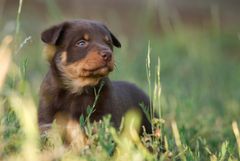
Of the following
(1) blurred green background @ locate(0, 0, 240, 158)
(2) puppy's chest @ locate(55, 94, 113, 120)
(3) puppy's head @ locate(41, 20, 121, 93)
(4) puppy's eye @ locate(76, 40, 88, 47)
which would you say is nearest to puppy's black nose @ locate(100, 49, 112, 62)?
(3) puppy's head @ locate(41, 20, 121, 93)

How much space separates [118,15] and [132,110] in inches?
456

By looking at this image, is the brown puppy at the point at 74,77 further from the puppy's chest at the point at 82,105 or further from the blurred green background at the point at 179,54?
the blurred green background at the point at 179,54

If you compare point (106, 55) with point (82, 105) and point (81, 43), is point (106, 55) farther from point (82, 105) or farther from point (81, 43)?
point (82, 105)

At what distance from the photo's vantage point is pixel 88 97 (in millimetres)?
6285

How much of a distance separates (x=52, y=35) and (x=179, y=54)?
6935mm

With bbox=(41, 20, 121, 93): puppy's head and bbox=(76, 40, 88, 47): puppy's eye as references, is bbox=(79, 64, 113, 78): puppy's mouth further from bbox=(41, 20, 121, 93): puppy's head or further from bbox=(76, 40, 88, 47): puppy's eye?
bbox=(76, 40, 88, 47): puppy's eye

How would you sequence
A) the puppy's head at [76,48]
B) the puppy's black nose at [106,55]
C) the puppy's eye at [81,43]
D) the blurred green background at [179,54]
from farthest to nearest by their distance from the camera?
1. the blurred green background at [179,54]
2. the puppy's eye at [81,43]
3. the puppy's head at [76,48]
4. the puppy's black nose at [106,55]

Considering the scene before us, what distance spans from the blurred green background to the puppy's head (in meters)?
0.38

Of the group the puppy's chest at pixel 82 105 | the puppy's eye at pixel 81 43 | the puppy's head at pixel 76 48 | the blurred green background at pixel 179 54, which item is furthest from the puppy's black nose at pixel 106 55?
the blurred green background at pixel 179 54

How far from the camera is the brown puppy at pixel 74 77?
6.14 m

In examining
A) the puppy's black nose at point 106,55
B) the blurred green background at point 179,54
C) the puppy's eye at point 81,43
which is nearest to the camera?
the puppy's black nose at point 106,55

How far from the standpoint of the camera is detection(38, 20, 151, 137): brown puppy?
6.14 meters

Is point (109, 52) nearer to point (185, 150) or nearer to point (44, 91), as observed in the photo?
point (44, 91)

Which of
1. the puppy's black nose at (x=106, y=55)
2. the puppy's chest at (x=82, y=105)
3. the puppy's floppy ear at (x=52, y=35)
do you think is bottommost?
the puppy's chest at (x=82, y=105)
